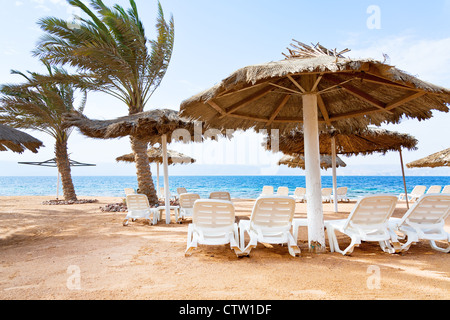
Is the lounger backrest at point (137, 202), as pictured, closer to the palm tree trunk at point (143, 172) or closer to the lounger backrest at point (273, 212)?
the palm tree trunk at point (143, 172)

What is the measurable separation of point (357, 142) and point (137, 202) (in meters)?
7.83

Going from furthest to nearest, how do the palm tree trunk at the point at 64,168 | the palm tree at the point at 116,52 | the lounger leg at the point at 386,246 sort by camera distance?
the palm tree trunk at the point at 64,168, the palm tree at the point at 116,52, the lounger leg at the point at 386,246

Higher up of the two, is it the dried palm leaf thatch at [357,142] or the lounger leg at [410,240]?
the dried palm leaf thatch at [357,142]

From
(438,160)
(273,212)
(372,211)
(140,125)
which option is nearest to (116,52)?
(140,125)

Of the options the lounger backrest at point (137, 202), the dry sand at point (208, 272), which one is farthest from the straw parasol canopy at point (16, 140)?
the lounger backrest at point (137, 202)

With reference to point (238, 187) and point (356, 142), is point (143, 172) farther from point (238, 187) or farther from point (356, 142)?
point (238, 187)

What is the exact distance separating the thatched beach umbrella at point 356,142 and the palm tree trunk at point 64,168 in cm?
1114

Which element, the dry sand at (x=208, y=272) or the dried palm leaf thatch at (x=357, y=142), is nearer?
the dry sand at (x=208, y=272)

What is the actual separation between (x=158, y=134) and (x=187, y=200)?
199 centimetres

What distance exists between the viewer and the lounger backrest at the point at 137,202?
7.09m

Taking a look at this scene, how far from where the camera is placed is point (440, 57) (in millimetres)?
6086

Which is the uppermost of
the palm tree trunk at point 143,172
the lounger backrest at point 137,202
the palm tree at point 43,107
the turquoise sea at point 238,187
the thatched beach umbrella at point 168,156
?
the palm tree at point 43,107

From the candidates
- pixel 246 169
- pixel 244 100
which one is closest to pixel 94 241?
pixel 244 100

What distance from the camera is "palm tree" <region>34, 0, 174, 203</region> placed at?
28.2 feet
